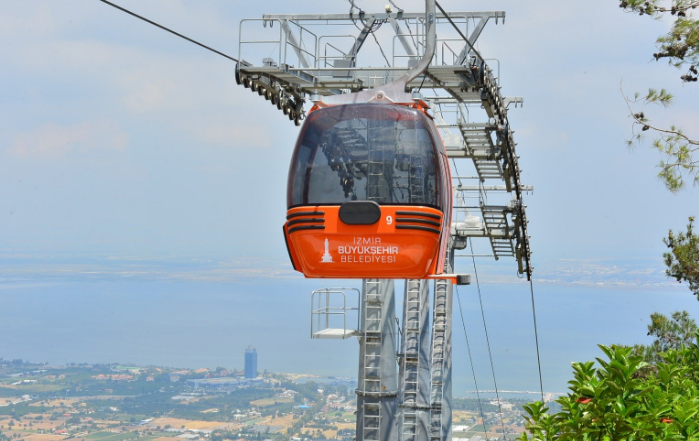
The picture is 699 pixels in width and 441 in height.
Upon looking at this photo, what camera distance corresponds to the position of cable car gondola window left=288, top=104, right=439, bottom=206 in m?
10.1

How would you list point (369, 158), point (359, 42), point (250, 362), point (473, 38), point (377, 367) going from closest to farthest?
point (369, 158), point (473, 38), point (359, 42), point (377, 367), point (250, 362)

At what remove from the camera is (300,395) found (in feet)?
280

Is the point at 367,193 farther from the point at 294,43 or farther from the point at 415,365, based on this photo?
the point at 415,365

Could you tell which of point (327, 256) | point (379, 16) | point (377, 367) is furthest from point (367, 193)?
point (377, 367)

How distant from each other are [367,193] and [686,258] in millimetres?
5692

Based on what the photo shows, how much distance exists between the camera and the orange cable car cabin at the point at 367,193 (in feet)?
32.9

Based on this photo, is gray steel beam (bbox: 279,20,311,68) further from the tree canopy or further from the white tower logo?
the tree canopy

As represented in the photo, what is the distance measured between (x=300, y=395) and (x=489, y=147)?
227 ft

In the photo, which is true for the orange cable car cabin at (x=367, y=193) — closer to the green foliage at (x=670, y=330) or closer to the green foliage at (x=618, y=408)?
the green foliage at (x=618, y=408)

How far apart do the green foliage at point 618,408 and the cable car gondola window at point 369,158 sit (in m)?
3.25

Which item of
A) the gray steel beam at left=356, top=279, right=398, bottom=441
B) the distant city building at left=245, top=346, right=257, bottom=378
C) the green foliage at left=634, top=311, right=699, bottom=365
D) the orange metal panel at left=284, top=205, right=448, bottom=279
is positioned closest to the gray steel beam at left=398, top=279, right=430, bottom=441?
the gray steel beam at left=356, top=279, right=398, bottom=441

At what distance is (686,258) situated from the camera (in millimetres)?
13555

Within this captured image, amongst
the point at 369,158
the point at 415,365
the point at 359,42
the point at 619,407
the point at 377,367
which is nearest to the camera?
the point at 619,407

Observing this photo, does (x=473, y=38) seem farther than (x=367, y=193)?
Yes
